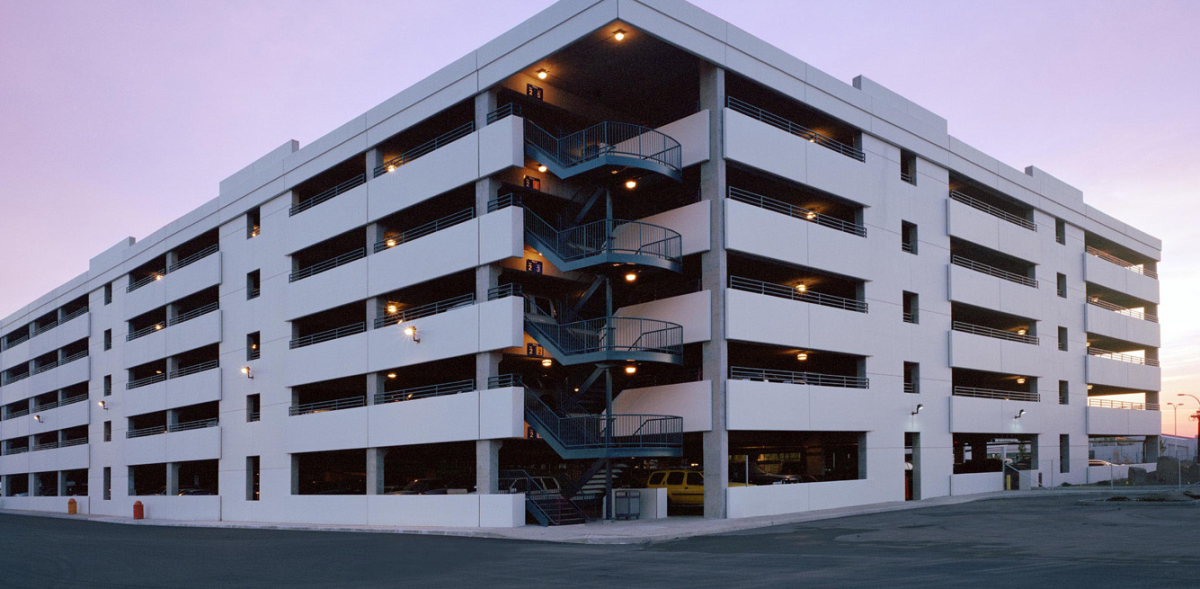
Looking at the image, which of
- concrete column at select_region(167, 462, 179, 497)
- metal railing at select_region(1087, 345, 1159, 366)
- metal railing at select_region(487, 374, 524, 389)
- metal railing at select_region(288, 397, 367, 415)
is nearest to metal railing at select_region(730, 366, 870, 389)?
metal railing at select_region(487, 374, 524, 389)

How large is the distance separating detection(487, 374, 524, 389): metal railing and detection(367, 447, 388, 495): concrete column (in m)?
7.27

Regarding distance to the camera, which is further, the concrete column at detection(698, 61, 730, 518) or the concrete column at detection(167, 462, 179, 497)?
the concrete column at detection(167, 462, 179, 497)

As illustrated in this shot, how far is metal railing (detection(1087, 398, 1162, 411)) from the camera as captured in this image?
58272 mm

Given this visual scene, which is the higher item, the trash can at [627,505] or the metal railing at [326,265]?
the metal railing at [326,265]

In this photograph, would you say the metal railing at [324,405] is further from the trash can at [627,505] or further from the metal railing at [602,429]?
the trash can at [627,505]

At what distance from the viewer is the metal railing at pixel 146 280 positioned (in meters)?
57.7

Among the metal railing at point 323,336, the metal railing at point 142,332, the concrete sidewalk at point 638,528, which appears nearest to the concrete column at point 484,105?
the metal railing at point 323,336

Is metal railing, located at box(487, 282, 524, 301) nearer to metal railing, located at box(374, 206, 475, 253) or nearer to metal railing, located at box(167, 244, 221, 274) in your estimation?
metal railing, located at box(374, 206, 475, 253)

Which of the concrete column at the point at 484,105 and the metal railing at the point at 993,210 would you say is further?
the metal railing at the point at 993,210

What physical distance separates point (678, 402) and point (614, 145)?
8.89 meters

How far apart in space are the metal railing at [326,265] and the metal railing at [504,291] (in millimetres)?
10093

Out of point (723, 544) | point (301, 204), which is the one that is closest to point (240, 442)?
point (301, 204)

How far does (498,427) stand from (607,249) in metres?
7.01

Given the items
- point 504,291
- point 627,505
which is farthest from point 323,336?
point 627,505
